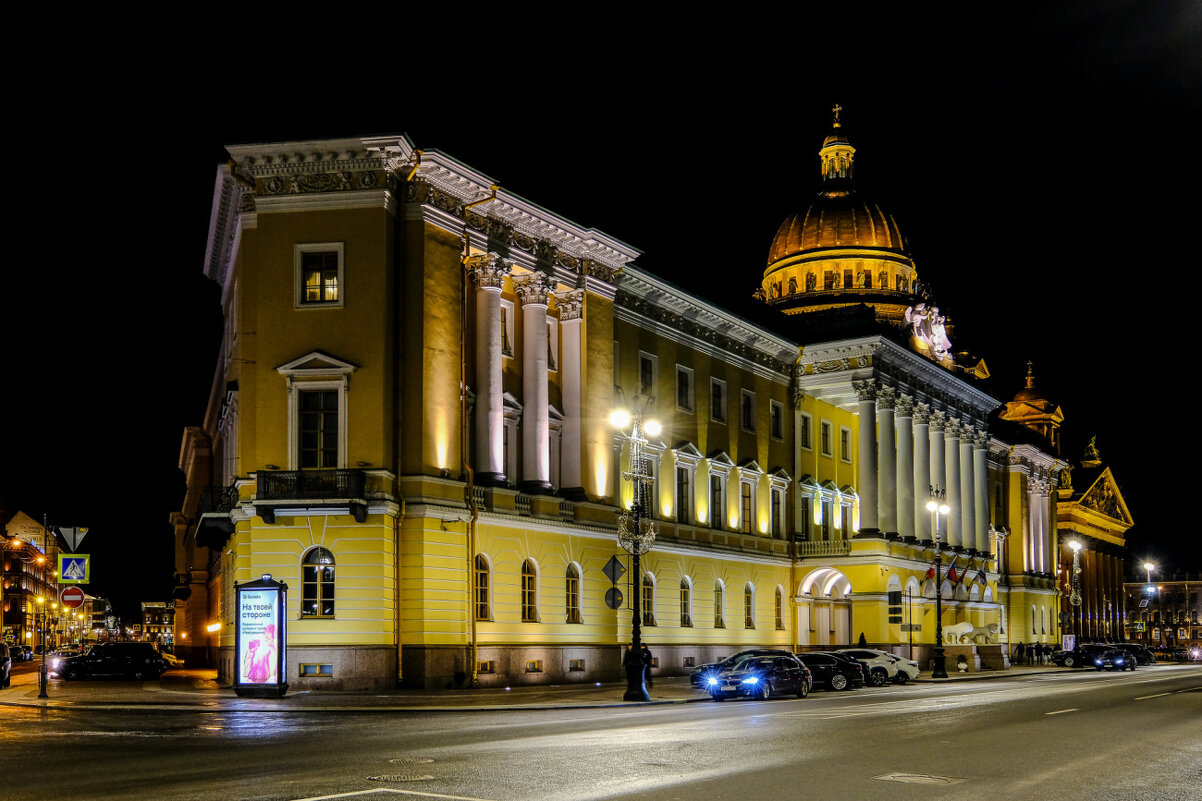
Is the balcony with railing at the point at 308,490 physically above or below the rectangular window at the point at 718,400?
below

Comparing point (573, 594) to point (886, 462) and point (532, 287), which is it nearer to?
point (532, 287)

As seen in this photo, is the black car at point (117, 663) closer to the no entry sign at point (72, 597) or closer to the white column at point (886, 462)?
the no entry sign at point (72, 597)

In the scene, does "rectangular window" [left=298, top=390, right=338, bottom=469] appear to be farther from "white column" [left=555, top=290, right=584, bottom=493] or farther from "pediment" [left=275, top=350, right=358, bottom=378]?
"white column" [left=555, top=290, right=584, bottom=493]

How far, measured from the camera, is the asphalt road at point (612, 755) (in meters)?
14.2

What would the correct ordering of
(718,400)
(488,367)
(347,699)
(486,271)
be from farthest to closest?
(718,400)
(486,271)
(488,367)
(347,699)

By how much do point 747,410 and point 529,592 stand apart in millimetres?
20170

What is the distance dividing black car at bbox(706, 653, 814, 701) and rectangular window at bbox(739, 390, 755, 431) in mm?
24174

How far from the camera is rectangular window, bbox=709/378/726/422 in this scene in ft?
189

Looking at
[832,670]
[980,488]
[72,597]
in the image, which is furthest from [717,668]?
[980,488]

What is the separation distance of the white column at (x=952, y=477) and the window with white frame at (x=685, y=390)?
25123mm

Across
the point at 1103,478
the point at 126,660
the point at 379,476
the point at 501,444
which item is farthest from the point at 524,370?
the point at 1103,478

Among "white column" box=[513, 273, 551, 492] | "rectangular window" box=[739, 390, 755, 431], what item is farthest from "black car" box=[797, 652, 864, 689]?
"rectangular window" box=[739, 390, 755, 431]

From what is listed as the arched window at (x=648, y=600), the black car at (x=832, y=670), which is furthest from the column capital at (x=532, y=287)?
the black car at (x=832, y=670)

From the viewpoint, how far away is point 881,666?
46.9 meters
